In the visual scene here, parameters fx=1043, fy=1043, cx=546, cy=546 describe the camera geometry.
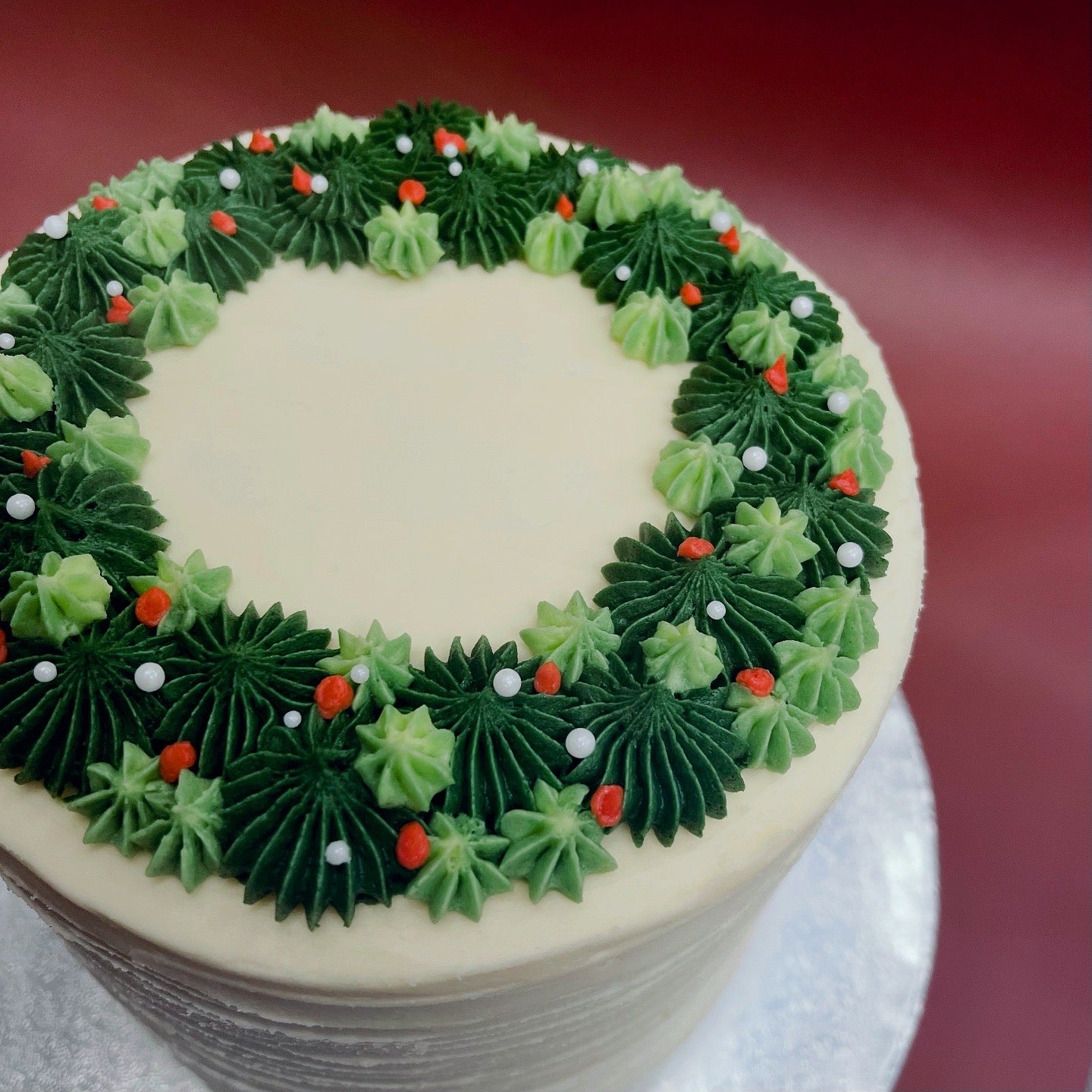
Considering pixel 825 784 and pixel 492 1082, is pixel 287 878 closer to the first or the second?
pixel 492 1082

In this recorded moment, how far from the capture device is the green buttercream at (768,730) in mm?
1468

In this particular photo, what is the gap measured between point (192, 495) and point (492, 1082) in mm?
1063

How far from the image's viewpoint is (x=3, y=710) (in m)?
1.41

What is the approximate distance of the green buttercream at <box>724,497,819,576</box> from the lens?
5.28ft

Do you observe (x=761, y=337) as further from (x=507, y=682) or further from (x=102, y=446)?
(x=102, y=446)

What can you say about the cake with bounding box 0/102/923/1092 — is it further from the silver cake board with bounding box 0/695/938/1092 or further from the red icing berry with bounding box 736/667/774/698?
the silver cake board with bounding box 0/695/938/1092

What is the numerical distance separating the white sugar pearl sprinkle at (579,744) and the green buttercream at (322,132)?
4.58 ft

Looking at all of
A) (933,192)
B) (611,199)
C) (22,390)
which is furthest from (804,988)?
(933,192)

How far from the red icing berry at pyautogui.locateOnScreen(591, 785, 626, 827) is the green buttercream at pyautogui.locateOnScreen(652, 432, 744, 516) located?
53 cm

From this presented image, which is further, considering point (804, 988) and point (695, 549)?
point (804, 988)

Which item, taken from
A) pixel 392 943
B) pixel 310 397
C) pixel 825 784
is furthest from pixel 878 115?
pixel 392 943

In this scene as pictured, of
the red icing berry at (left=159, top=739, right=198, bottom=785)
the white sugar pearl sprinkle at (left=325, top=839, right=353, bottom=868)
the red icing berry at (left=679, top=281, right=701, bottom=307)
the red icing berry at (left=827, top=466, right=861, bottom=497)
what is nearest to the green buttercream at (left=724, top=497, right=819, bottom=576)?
the red icing berry at (left=827, top=466, right=861, bottom=497)

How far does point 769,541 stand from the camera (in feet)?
5.31

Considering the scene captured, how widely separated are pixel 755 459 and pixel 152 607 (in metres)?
0.96
